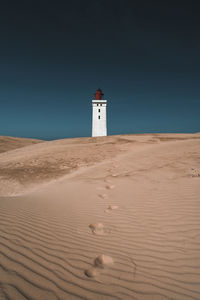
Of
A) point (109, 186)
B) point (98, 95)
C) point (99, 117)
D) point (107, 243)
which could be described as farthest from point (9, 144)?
point (107, 243)

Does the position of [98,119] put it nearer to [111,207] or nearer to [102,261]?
[111,207]

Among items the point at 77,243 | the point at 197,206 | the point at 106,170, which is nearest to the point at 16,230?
the point at 77,243

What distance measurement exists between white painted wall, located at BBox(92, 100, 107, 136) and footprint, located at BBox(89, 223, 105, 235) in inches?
1178

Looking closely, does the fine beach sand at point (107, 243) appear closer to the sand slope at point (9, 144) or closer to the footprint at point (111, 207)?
the footprint at point (111, 207)

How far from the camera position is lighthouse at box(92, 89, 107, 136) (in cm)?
3228

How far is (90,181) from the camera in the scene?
18.7 feet

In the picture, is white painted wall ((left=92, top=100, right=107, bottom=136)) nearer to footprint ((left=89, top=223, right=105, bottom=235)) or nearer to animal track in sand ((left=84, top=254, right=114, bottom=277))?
footprint ((left=89, top=223, right=105, bottom=235))

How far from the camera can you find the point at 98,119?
3238 cm

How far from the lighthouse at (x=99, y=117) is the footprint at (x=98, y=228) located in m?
29.9

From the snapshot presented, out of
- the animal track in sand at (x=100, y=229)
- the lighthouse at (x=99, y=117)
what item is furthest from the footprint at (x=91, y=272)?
the lighthouse at (x=99, y=117)

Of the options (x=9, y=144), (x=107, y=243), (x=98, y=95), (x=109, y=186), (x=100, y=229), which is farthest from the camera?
(x=98, y=95)

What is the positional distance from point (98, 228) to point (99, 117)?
31088mm

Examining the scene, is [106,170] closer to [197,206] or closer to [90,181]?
[90,181]

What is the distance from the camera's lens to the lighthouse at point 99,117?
106 feet
